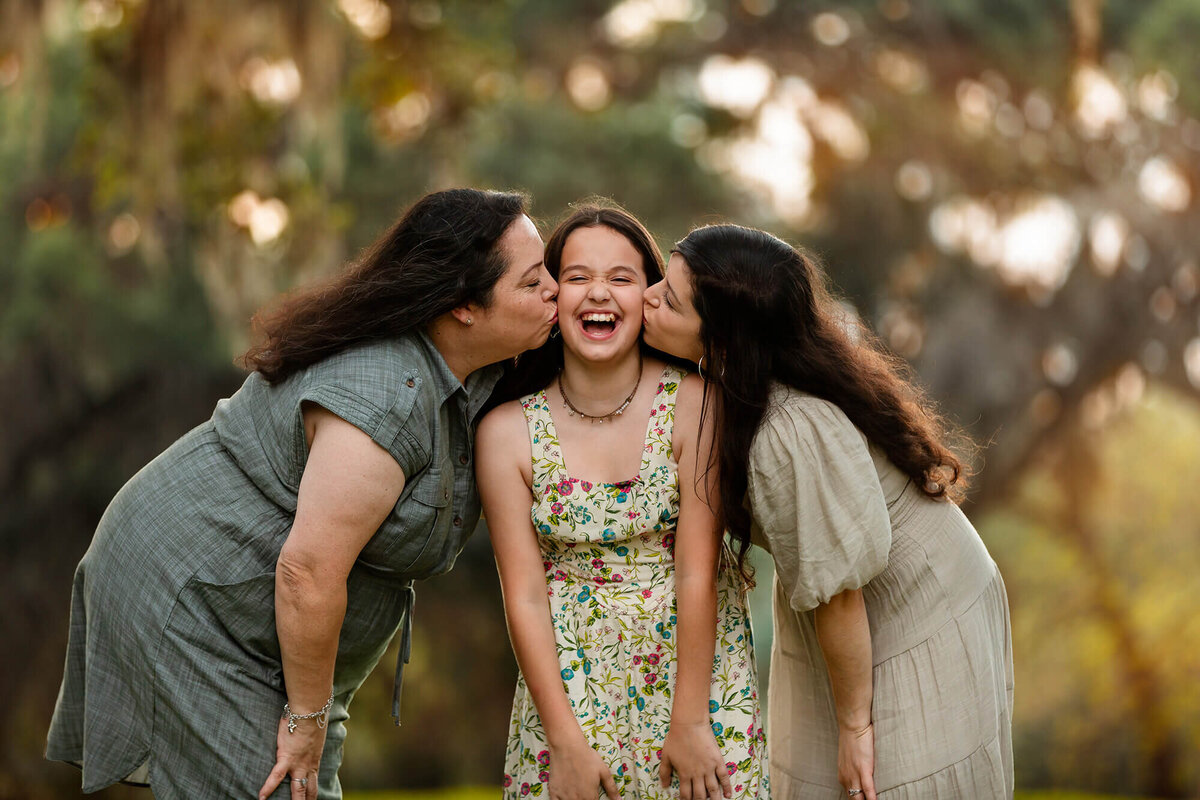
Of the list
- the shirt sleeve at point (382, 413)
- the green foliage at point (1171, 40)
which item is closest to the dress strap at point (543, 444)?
the shirt sleeve at point (382, 413)

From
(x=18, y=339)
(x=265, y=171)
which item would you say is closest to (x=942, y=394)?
(x=265, y=171)

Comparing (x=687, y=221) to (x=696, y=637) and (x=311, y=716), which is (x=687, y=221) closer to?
(x=696, y=637)

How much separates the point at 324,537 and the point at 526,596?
44 cm

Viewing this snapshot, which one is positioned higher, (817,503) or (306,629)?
(817,503)

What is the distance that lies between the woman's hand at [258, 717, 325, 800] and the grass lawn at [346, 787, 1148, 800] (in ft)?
24.9

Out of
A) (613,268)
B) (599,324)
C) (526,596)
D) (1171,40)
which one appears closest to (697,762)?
(526,596)

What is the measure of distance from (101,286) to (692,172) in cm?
392

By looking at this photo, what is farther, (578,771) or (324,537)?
(578,771)

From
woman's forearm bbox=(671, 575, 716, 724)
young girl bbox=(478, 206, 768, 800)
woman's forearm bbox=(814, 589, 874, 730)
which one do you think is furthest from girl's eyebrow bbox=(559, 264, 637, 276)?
woman's forearm bbox=(814, 589, 874, 730)

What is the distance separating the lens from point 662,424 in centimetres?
246

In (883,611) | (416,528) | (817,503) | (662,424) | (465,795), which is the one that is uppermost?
(662,424)

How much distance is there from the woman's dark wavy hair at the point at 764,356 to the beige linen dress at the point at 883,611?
0.04 m

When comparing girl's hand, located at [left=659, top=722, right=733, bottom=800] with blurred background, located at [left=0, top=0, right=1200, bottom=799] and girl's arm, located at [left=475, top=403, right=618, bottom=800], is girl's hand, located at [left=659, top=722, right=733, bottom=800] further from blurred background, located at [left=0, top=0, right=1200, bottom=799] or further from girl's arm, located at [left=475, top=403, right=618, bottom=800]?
blurred background, located at [left=0, top=0, right=1200, bottom=799]

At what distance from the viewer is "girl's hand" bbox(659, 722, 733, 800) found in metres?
2.33
